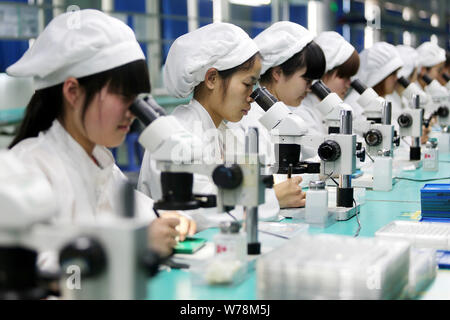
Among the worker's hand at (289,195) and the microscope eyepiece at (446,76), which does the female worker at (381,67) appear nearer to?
the microscope eyepiece at (446,76)

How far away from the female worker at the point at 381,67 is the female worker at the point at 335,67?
86cm

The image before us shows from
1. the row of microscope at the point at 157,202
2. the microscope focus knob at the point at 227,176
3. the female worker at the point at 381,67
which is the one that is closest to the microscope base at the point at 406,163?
the row of microscope at the point at 157,202

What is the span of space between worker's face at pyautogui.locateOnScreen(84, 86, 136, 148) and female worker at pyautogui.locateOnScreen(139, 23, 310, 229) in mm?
621

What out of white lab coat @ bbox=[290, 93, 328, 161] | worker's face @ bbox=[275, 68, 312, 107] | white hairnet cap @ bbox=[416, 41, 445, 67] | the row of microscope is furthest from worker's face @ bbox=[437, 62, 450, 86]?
worker's face @ bbox=[275, 68, 312, 107]

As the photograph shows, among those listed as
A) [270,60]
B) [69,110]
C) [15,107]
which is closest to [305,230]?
[69,110]

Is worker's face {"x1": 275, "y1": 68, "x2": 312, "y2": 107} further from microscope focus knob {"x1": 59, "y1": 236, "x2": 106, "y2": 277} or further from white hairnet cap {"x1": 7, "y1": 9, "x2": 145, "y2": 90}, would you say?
microscope focus knob {"x1": 59, "y1": 236, "x2": 106, "y2": 277}

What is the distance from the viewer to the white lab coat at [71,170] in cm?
179

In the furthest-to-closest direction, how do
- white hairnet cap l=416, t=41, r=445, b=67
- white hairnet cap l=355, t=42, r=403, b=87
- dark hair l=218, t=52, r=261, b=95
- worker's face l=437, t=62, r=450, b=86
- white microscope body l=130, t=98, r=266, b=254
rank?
1. worker's face l=437, t=62, r=450, b=86
2. white hairnet cap l=416, t=41, r=445, b=67
3. white hairnet cap l=355, t=42, r=403, b=87
4. dark hair l=218, t=52, r=261, b=95
5. white microscope body l=130, t=98, r=266, b=254

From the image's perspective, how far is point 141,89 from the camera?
1.88 metres

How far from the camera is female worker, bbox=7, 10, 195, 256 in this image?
5.86 feet

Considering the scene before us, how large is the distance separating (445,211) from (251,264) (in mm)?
1115

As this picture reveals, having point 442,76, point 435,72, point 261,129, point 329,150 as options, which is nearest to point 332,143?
point 329,150

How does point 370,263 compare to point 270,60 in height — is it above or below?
below

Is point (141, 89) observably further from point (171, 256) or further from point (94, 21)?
point (171, 256)
